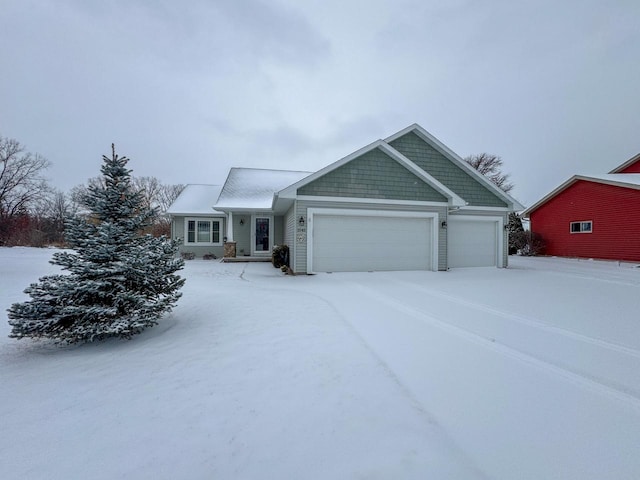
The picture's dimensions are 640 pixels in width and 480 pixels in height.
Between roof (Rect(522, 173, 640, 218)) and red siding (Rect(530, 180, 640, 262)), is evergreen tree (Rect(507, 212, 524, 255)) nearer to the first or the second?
red siding (Rect(530, 180, 640, 262))

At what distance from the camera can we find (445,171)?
478 inches

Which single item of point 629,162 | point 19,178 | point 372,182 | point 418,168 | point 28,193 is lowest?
point 372,182

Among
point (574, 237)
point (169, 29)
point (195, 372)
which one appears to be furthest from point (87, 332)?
point (574, 237)

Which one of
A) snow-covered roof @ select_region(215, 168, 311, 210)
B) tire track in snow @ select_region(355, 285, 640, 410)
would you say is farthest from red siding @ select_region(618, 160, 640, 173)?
tire track in snow @ select_region(355, 285, 640, 410)

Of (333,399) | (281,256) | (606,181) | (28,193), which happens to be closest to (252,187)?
(281,256)

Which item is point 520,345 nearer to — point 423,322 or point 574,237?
point 423,322

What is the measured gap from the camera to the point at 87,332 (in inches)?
143

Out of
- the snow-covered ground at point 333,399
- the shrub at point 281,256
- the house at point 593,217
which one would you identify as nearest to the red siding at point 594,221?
the house at point 593,217

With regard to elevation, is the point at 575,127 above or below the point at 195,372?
above

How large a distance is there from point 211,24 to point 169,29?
1988 mm

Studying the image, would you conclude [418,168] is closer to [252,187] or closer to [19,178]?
[252,187]

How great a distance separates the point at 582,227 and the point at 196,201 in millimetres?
22636

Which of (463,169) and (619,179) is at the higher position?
(463,169)

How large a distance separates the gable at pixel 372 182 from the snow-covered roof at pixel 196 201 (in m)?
7.94
